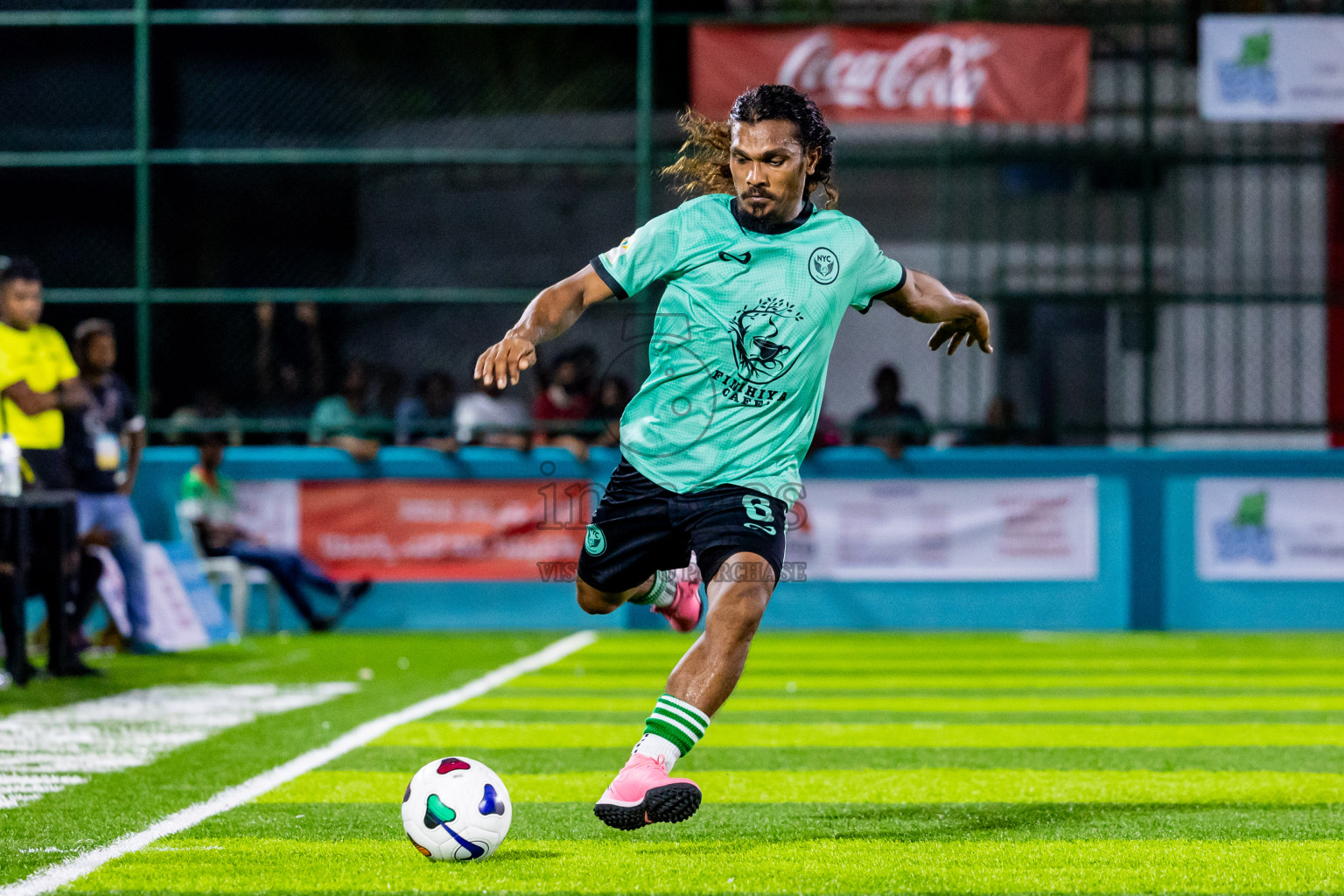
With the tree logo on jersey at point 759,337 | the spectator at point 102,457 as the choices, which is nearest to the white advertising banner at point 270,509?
the spectator at point 102,457

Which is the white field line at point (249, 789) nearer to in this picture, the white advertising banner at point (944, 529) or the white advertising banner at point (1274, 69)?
the white advertising banner at point (944, 529)

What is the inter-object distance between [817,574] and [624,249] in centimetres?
909

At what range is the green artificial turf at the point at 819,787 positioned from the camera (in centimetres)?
433

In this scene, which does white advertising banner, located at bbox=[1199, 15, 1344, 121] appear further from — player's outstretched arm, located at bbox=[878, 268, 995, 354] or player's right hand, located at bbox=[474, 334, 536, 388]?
player's right hand, located at bbox=[474, 334, 536, 388]

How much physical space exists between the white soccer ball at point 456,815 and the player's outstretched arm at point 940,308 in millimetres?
1887

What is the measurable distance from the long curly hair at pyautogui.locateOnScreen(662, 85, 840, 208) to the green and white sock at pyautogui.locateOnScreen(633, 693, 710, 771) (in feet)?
5.11

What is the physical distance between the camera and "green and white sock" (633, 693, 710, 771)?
4.56 metres

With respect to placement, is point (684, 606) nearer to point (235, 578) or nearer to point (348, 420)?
point (235, 578)

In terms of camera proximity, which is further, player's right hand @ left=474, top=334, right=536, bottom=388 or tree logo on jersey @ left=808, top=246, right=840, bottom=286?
tree logo on jersey @ left=808, top=246, right=840, bottom=286

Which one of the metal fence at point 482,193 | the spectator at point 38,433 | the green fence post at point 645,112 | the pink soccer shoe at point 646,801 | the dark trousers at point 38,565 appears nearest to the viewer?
the pink soccer shoe at point 646,801

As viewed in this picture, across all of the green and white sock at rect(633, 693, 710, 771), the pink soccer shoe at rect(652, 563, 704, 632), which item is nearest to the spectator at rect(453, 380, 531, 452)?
the pink soccer shoe at rect(652, 563, 704, 632)

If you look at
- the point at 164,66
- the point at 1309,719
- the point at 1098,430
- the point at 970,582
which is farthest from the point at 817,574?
the point at 164,66

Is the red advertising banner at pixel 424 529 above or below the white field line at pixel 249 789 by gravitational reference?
above

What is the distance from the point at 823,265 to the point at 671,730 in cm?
138
